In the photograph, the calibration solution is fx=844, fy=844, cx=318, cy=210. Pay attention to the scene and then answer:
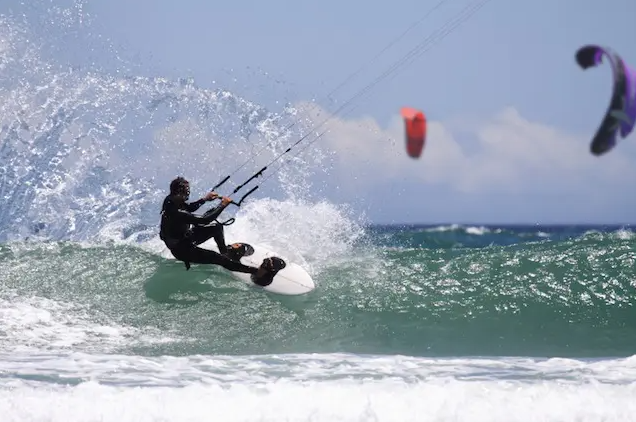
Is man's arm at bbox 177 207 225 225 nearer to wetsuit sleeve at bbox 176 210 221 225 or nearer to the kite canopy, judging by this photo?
wetsuit sleeve at bbox 176 210 221 225

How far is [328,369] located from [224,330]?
75.4 inches

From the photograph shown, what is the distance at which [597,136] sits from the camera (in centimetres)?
529

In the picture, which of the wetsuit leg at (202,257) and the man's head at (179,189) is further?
the wetsuit leg at (202,257)

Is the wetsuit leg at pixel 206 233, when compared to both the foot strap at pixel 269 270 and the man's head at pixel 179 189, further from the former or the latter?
the foot strap at pixel 269 270

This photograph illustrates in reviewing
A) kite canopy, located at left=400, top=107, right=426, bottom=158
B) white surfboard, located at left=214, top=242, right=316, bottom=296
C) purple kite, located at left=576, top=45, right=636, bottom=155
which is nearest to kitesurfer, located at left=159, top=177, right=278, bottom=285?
white surfboard, located at left=214, top=242, right=316, bottom=296

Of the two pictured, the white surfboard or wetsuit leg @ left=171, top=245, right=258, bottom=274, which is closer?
wetsuit leg @ left=171, top=245, right=258, bottom=274

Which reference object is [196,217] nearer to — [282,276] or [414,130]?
[282,276]

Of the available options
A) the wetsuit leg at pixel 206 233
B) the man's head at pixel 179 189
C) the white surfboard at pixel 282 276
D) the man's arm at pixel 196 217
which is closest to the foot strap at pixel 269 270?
the white surfboard at pixel 282 276

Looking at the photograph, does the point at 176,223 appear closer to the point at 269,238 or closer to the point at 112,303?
the point at 112,303

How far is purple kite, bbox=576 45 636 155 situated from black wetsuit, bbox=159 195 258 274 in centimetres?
364

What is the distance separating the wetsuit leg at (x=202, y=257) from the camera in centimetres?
829

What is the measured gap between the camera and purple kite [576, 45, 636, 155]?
17.8 feet

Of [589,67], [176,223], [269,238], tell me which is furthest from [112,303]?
[589,67]

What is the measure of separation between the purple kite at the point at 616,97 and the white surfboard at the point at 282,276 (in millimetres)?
4347
